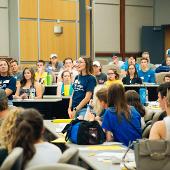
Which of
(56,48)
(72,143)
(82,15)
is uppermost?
(82,15)

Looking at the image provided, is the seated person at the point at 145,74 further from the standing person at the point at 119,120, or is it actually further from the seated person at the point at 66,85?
the standing person at the point at 119,120

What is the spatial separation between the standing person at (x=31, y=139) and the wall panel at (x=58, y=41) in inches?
434

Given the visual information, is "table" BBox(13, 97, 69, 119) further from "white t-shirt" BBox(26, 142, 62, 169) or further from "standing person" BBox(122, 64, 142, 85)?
"white t-shirt" BBox(26, 142, 62, 169)

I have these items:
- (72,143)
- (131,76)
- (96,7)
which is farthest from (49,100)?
(96,7)

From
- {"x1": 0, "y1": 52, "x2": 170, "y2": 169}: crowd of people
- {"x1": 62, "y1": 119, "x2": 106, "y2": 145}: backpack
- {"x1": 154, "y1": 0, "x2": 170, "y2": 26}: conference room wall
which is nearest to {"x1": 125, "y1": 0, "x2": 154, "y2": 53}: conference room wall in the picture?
{"x1": 154, "y1": 0, "x2": 170, "y2": 26}: conference room wall

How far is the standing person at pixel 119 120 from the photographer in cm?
429

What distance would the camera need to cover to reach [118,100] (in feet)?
14.1

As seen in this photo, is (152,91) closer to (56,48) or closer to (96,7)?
(56,48)

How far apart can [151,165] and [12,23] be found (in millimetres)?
11198

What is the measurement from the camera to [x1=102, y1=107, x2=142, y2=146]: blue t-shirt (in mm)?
→ 4285

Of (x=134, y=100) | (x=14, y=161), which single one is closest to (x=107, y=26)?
(x=134, y=100)

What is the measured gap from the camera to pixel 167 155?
9.95 ft

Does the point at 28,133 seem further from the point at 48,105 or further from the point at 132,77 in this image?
the point at 132,77

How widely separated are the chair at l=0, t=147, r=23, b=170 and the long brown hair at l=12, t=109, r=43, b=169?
162 mm
